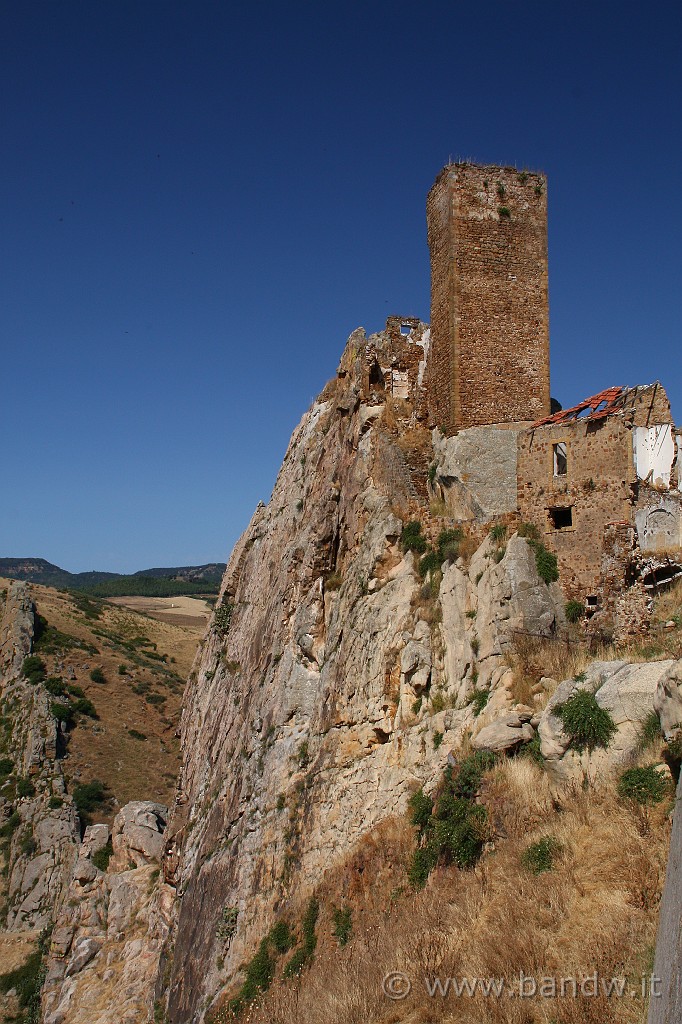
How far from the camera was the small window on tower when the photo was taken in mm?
15383

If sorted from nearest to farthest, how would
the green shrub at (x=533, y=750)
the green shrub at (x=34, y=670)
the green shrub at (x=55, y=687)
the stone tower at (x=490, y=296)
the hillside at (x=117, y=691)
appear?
the green shrub at (x=533, y=750) → the stone tower at (x=490, y=296) → the hillside at (x=117, y=691) → the green shrub at (x=55, y=687) → the green shrub at (x=34, y=670)

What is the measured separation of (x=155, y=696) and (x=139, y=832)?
772 inches

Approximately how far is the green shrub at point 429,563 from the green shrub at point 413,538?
0.37 meters

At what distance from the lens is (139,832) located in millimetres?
29734

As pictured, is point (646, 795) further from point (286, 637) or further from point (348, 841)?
point (286, 637)

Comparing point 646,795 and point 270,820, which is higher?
point 646,795

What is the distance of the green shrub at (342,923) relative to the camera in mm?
13345

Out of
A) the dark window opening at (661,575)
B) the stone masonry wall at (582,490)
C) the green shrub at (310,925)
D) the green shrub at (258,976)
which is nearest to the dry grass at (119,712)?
the green shrub at (258,976)

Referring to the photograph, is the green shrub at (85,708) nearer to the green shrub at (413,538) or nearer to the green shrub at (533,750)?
the green shrub at (413,538)

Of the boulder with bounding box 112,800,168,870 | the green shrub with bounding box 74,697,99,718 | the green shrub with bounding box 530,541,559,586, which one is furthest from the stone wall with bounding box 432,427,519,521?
the green shrub with bounding box 74,697,99,718

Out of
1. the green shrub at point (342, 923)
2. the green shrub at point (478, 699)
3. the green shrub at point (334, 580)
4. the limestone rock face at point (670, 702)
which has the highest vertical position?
the green shrub at point (334, 580)

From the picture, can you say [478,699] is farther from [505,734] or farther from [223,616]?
[223,616]

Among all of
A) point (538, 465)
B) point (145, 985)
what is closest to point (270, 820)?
point (145, 985)

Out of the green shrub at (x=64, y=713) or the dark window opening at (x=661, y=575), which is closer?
the dark window opening at (x=661, y=575)
